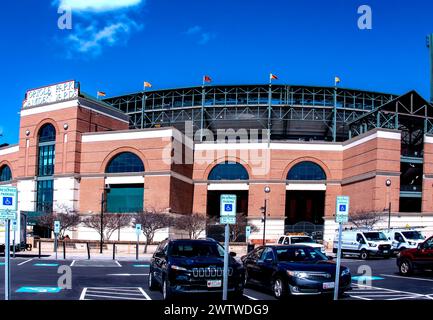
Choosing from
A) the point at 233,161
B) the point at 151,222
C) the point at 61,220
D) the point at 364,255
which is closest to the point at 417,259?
the point at 364,255

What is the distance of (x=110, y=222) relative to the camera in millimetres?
52375

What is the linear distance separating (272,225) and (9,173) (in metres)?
37.8

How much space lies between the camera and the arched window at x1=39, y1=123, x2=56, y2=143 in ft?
202

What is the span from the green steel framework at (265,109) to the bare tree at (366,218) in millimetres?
18816

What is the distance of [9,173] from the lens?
74375 millimetres

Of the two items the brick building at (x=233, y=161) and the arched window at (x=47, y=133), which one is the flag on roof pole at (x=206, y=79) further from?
the arched window at (x=47, y=133)

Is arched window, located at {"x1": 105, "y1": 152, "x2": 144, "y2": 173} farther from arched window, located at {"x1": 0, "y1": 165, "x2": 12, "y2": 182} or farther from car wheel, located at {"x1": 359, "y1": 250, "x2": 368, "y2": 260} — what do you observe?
car wheel, located at {"x1": 359, "y1": 250, "x2": 368, "y2": 260}

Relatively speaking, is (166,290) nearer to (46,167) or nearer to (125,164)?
A: (125,164)

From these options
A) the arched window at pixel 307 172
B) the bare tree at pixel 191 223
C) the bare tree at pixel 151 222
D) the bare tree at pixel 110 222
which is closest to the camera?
the bare tree at pixel 151 222

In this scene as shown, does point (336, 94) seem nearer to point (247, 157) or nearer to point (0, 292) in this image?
point (247, 157)

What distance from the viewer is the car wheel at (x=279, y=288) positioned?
521 inches

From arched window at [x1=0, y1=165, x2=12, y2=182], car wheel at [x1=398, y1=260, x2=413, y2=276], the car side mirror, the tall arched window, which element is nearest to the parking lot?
car wheel at [x1=398, y1=260, x2=413, y2=276]

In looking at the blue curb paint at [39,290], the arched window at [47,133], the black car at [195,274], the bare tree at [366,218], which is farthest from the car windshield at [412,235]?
the arched window at [47,133]

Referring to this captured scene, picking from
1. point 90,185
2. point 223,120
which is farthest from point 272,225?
point 90,185
